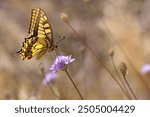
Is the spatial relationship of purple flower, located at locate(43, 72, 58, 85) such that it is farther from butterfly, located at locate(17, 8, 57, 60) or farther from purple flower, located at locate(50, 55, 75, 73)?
purple flower, located at locate(50, 55, 75, 73)

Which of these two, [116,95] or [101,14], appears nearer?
[116,95]

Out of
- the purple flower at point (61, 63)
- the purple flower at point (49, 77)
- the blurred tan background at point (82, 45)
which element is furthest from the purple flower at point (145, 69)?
the purple flower at point (61, 63)

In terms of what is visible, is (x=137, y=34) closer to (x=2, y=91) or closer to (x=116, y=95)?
(x=116, y=95)

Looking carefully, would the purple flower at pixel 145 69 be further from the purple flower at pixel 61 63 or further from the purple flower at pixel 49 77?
the purple flower at pixel 61 63

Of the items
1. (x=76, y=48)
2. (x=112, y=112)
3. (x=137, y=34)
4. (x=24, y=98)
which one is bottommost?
(x=112, y=112)

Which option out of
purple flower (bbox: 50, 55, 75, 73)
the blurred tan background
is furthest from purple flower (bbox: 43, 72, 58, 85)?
purple flower (bbox: 50, 55, 75, 73)

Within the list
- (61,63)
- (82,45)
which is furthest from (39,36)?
(82,45)

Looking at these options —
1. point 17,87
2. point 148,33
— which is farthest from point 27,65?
point 148,33
